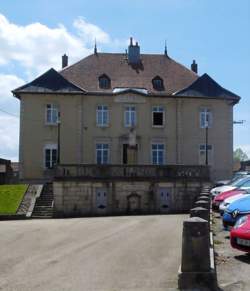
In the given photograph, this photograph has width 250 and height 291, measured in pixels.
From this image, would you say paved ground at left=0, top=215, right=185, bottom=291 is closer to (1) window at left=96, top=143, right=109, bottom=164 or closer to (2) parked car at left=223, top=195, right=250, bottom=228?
(2) parked car at left=223, top=195, right=250, bottom=228

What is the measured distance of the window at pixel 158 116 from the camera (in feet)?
154

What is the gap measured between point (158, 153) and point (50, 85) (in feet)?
36.4

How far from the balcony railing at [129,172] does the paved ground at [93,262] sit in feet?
59.9

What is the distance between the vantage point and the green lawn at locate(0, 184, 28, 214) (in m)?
34.9

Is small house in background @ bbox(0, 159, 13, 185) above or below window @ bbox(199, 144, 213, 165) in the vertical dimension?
below

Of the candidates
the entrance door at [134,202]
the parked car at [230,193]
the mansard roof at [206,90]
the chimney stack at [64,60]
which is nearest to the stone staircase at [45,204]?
the entrance door at [134,202]

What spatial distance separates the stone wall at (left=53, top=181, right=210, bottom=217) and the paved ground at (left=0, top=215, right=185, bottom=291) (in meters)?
18.0

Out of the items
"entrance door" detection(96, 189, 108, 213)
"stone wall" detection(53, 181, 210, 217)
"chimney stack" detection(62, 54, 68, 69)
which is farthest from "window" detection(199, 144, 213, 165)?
"chimney stack" detection(62, 54, 68, 69)

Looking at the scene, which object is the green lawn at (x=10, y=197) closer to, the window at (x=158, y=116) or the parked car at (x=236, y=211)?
the window at (x=158, y=116)

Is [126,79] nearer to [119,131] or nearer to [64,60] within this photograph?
[119,131]

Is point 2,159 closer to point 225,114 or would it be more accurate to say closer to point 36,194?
point 36,194

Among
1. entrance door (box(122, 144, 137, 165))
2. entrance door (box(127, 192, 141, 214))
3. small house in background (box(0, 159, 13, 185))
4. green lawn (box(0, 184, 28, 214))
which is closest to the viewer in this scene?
green lawn (box(0, 184, 28, 214))

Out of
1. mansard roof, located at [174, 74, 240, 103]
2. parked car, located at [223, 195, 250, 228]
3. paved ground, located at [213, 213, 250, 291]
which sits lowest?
paved ground, located at [213, 213, 250, 291]

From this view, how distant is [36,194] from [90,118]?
34.6ft
